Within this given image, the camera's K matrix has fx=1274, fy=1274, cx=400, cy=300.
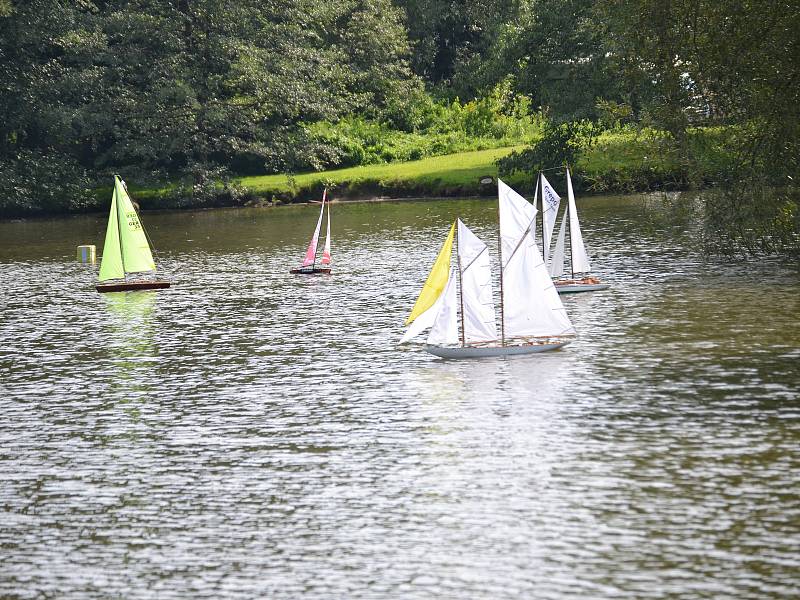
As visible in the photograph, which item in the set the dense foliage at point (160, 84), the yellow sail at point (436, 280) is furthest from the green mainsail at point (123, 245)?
the dense foliage at point (160, 84)

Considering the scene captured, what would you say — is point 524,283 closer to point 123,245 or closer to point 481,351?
point 481,351

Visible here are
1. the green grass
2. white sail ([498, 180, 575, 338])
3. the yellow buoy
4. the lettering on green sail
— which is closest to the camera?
white sail ([498, 180, 575, 338])

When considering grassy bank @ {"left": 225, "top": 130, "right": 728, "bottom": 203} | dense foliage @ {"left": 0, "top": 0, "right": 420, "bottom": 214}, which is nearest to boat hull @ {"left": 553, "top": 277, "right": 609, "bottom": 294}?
grassy bank @ {"left": 225, "top": 130, "right": 728, "bottom": 203}

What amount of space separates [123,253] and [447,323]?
27231 mm

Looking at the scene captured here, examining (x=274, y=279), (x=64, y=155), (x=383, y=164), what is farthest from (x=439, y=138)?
(x=274, y=279)

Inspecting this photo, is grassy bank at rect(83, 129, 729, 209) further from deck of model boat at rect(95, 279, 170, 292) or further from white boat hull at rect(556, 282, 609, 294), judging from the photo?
white boat hull at rect(556, 282, 609, 294)

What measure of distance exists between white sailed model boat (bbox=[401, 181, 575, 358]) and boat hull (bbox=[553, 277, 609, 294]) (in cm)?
1029

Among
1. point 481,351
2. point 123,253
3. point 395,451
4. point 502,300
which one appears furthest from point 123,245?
point 395,451

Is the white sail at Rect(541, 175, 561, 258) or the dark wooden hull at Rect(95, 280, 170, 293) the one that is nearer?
the white sail at Rect(541, 175, 561, 258)

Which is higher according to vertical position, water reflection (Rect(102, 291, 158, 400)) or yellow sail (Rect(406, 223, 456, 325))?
yellow sail (Rect(406, 223, 456, 325))

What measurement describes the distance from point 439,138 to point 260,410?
80.4 metres

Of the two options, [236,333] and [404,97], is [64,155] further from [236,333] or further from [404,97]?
[236,333]

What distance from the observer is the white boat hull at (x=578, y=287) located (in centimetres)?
5212

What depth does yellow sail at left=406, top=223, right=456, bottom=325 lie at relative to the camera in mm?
40156
